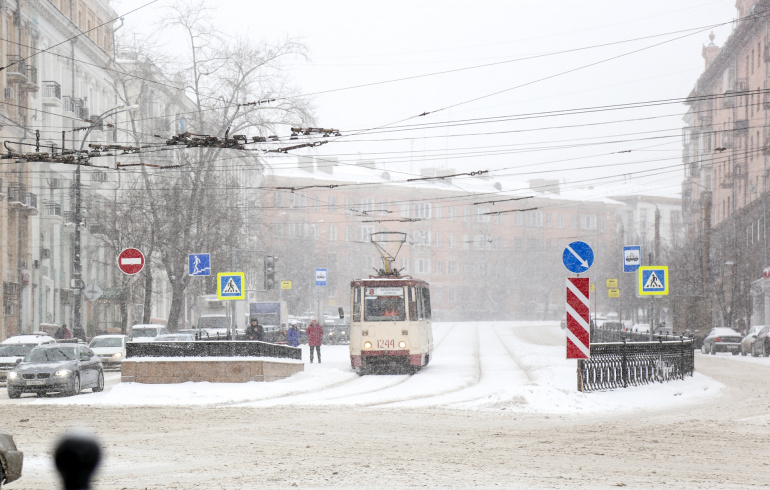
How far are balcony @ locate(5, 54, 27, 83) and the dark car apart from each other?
25.3 m

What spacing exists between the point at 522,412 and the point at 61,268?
43585 mm

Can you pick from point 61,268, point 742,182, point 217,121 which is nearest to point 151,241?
point 217,121

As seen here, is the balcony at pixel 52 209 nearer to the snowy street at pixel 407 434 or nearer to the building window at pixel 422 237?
the snowy street at pixel 407 434

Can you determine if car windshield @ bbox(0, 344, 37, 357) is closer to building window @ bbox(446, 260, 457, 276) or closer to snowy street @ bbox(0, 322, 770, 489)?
snowy street @ bbox(0, 322, 770, 489)

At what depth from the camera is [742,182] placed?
71.8 metres

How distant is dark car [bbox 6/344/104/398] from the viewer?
2350cm

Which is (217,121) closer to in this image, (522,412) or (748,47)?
(522,412)

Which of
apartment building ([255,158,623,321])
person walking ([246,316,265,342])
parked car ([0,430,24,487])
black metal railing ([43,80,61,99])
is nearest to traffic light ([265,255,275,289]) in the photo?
person walking ([246,316,265,342])

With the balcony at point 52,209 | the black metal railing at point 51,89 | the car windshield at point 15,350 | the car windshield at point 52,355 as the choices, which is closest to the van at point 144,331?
the car windshield at point 15,350

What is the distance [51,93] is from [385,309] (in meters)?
27.5

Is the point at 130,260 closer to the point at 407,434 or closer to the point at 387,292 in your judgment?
the point at 387,292

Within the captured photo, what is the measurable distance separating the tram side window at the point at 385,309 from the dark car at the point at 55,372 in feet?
30.0

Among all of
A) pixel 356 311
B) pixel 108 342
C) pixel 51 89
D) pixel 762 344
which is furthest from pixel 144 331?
pixel 762 344

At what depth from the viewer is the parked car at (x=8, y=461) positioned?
8.70m
